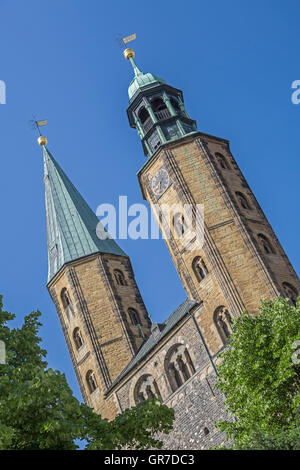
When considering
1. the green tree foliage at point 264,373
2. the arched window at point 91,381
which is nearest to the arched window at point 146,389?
the arched window at point 91,381

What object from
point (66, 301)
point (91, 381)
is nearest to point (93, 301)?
point (66, 301)

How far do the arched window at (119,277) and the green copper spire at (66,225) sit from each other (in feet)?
4.96

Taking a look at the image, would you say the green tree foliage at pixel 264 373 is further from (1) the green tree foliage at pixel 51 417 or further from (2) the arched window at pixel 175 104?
(2) the arched window at pixel 175 104

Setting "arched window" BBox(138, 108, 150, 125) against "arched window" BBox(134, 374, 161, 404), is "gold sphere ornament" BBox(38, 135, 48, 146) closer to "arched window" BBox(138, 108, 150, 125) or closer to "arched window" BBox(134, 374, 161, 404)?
"arched window" BBox(138, 108, 150, 125)

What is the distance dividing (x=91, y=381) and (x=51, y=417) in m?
26.2

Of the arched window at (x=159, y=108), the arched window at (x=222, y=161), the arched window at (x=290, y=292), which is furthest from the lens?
the arched window at (x=159, y=108)

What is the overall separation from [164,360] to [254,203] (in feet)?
34.5

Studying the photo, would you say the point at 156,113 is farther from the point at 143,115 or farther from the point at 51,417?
the point at 51,417

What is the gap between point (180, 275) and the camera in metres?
35.4

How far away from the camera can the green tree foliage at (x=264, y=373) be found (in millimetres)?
22141

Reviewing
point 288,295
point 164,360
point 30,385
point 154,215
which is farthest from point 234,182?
point 30,385

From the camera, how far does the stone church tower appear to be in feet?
104

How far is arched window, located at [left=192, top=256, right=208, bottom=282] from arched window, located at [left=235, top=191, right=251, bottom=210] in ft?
14.1
